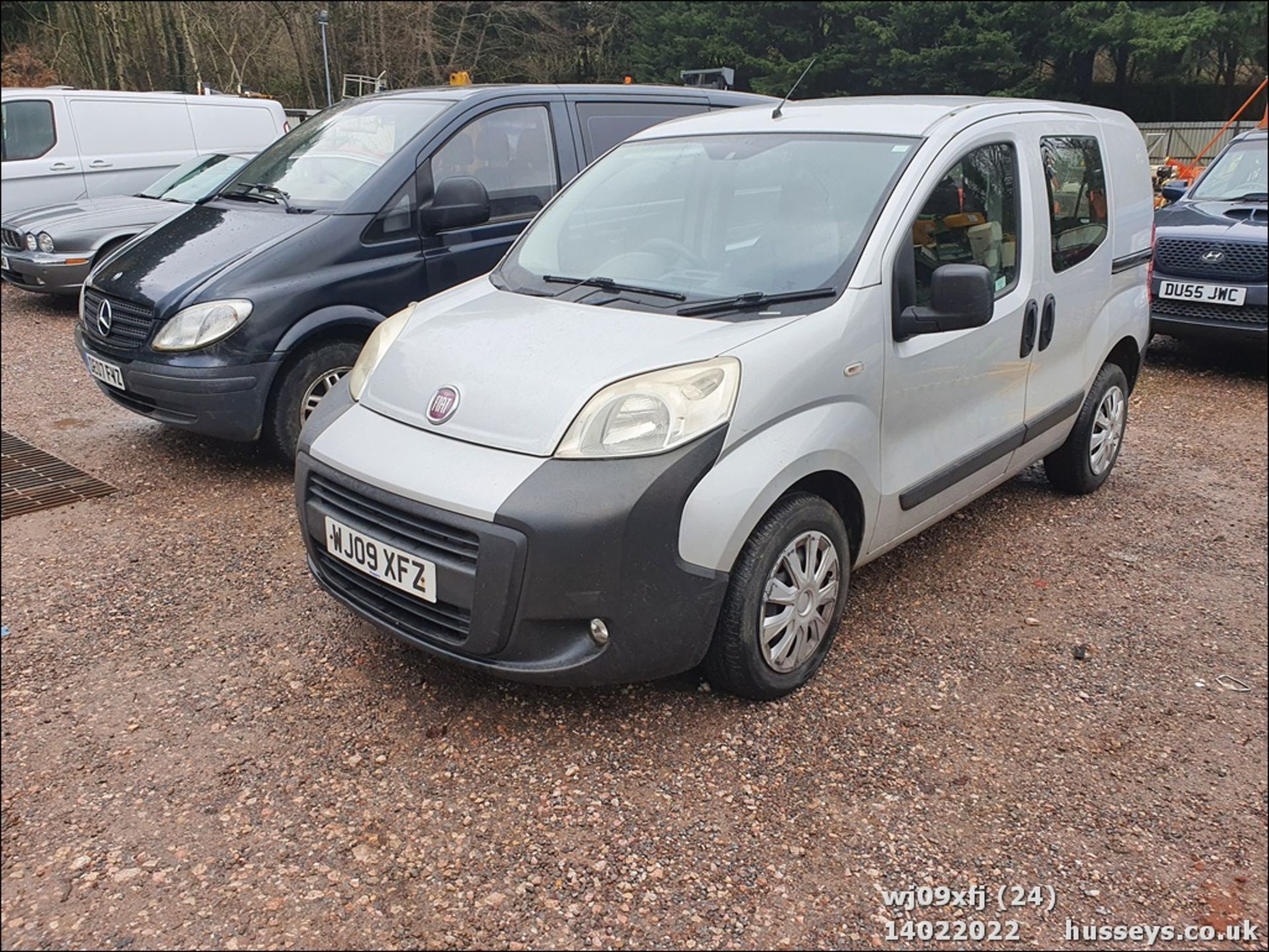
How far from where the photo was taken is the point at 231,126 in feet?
37.1

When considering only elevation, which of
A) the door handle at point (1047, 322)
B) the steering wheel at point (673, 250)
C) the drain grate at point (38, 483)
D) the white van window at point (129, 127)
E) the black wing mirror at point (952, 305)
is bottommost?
the drain grate at point (38, 483)

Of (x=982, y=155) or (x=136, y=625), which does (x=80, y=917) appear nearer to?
(x=136, y=625)

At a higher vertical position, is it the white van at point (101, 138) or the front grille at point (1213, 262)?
the white van at point (101, 138)

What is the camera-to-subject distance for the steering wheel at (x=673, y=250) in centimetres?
343

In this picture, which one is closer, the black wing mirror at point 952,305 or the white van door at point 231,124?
the black wing mirror at point 952,305

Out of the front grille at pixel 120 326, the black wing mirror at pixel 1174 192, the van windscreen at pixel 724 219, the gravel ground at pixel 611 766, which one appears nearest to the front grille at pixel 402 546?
the gravel ground at pixel 611 766

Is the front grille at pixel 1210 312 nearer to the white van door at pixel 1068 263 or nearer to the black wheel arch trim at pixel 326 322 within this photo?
the white van door at pixel 1068 263

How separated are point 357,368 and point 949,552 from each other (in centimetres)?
257

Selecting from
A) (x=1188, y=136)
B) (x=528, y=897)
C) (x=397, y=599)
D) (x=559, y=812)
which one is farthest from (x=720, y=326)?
(x=1188, y=136)

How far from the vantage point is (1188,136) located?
28.9m

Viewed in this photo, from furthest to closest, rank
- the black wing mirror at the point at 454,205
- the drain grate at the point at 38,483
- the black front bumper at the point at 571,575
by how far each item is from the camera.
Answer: the black wing mirror at the point at 454,205 → the drain grate at the point at 38,483 → the black front bumper at the point at 571,575

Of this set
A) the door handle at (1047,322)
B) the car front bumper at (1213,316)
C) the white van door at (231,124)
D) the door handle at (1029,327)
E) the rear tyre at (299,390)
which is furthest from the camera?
the white van door at (231,124)

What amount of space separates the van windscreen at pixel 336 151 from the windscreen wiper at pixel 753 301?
2730 mm

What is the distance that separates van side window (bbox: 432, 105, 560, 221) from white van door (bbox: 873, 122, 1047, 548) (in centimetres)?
269
